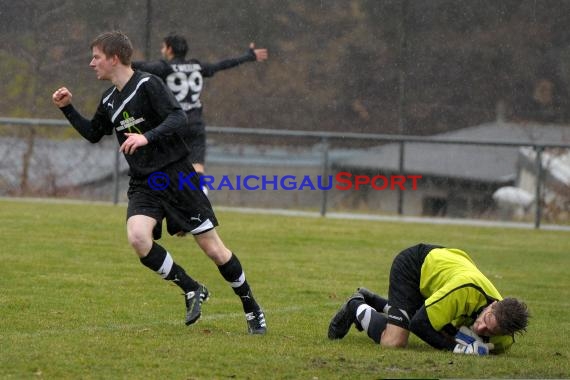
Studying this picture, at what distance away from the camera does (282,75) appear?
18609mm

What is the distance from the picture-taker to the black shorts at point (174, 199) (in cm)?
700

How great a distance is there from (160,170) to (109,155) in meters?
10.4

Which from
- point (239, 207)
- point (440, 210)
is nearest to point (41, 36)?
point (239, 207)

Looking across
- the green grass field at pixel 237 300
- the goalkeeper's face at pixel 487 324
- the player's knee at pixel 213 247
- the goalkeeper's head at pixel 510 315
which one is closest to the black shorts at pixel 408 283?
the green grass field at pixel 237 300

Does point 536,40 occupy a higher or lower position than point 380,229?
higher

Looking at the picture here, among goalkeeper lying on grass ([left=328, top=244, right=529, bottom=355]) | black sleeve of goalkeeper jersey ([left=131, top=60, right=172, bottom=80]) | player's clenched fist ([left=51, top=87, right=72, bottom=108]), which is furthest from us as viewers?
black sleeve of goalkeeper jersey ([left=131, top=60, right=172, bottom=80])

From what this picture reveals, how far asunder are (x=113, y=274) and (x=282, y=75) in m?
9.29

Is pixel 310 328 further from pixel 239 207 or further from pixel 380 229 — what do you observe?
pixel 239 207

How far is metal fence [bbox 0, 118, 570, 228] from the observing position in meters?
17.1

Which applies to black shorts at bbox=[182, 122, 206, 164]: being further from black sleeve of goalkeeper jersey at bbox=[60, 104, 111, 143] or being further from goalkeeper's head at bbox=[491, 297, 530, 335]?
goalkeeper's head at bbox=[491, 297, 530, 335]

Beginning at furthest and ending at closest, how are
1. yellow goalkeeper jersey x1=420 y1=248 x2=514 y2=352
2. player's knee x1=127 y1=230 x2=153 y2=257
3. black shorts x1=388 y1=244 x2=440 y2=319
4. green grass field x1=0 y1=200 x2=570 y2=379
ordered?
1. black shorts x1=388 y1=244 x2=440 y2=319
2. player's knee x1=127 y1=230 x2=153 y2=257
3. yellow goalkeeper jersey x1=420 y1=248 x2=514 y2=352
4. green grass field x1=0 y1=200 x2=570 y2=379

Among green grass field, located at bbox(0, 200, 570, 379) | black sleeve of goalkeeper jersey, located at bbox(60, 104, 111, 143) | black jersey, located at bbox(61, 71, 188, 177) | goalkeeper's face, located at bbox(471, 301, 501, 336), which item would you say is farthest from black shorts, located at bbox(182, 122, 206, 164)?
goalkeeper's face, located at bbox(471, 301, 501, 336)

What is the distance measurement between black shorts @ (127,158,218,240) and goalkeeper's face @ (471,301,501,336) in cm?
169

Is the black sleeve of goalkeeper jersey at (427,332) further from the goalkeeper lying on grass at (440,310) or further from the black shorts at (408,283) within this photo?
the black shorts at (408,283)
